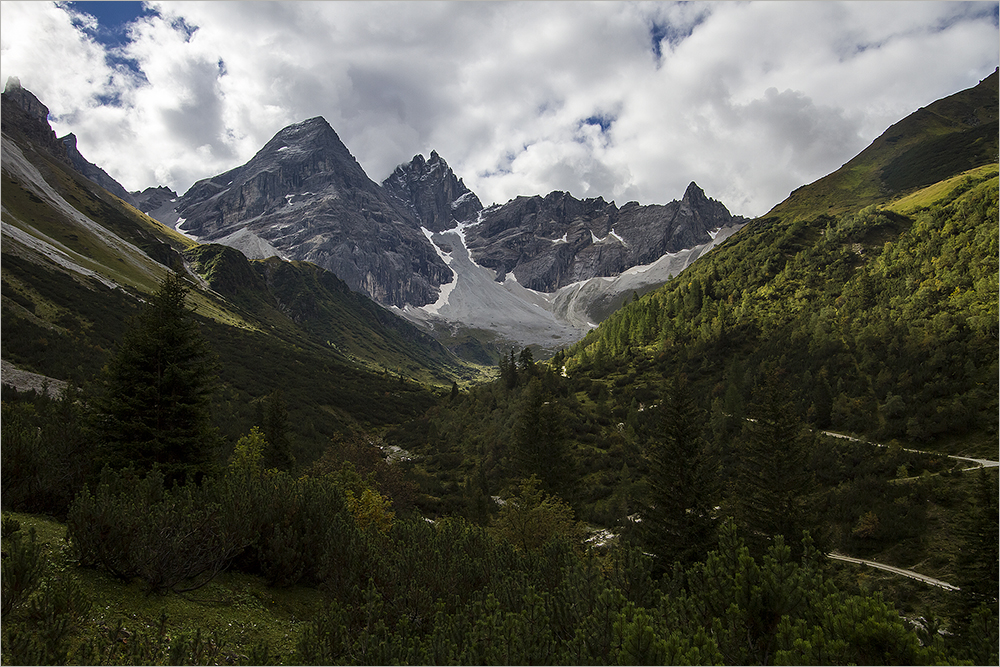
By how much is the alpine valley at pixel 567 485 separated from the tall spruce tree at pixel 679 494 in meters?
0.15

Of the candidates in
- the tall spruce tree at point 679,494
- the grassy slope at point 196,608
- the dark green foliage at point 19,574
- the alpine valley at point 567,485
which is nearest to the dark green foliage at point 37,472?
the alpine valley at point 567,485

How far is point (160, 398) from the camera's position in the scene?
17609mm

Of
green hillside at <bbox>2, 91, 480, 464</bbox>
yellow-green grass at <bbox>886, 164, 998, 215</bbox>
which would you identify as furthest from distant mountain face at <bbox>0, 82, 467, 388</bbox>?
yellow-green grass at <bbox>886, 164, 998, 215</bbox>

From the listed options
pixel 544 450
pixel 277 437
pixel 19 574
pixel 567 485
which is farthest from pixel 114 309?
pixel 19 574

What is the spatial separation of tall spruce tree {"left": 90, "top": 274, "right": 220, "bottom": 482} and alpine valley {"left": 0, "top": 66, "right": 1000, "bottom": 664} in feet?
0.34

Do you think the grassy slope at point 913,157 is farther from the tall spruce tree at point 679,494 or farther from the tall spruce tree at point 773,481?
the tall spruce tree at point 679,494

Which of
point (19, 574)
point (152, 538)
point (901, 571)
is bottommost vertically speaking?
point (901, 571)

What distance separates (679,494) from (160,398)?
23524 millimetres

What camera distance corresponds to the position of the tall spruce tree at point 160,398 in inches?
645

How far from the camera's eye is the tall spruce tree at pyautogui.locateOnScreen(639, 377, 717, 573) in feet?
74.4

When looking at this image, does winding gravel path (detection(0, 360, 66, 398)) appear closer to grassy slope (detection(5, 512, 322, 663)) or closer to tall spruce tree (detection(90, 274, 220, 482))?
tall spruce tree (detection(90, 274, 220, 482))

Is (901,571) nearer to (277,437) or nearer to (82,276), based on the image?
(277,437)

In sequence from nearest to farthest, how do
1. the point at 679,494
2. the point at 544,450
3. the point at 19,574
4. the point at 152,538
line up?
the point at 19,574, the point at 152,538, the point at 679,494, the point at 544,450

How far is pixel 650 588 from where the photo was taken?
411 inches
